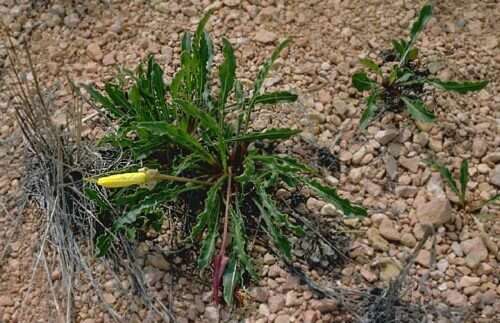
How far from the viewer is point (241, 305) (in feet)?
7.44

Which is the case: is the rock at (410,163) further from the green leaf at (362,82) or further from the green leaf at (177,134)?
the green leaf at (177,134)

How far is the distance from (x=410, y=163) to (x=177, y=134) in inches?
31.5

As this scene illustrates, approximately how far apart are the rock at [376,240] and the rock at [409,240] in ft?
0.17

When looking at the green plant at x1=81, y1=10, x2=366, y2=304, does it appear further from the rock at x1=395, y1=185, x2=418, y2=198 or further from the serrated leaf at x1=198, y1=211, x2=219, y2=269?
the rock at x1=395, y1=185, x2=418, y2=198

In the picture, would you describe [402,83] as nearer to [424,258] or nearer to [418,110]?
[418,110]

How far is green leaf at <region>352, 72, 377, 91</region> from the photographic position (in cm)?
257

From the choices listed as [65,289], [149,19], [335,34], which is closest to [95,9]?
[149,19]

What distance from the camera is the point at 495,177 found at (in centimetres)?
245

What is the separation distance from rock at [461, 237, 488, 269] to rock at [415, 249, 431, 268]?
0.37ft

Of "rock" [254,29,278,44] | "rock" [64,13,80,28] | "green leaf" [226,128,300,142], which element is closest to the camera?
"green leaf" [226,128,300,142]

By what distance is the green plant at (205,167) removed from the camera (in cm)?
225

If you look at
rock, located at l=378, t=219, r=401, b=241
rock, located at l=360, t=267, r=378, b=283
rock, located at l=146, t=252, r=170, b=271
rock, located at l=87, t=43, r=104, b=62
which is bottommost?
rock, located at l=360, t=267, r=378, b=283

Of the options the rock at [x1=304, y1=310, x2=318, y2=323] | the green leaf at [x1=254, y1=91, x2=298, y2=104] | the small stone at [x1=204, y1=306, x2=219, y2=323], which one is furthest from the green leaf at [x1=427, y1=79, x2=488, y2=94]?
the small stone at [x1=204, y1=306, x2=219, y2=323]

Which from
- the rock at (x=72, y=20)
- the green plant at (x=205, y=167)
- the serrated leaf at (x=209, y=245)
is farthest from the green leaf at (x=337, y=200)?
the rock at (x=72, y=20)
